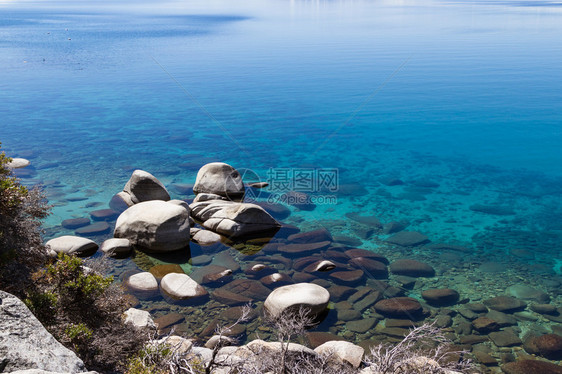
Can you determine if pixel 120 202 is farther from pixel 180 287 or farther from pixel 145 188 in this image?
pixel 180 287

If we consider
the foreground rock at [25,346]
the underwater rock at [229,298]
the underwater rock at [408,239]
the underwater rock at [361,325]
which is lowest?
the underwater rock at [361,325]

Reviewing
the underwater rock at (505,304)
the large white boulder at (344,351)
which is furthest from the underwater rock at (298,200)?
the large white boulder at (344,351)

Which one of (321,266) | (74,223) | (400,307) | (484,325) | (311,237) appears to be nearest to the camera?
(484,325)

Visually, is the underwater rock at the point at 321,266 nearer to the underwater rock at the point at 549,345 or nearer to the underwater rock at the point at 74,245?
the underwater rock at the point at 549,345

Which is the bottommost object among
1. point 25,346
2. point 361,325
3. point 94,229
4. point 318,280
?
point 361,325

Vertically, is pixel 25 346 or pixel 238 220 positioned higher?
pixel 25 346

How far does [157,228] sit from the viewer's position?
14.2 meters

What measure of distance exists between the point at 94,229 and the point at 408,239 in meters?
10.7

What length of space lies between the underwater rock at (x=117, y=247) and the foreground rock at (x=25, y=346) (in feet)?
25.1

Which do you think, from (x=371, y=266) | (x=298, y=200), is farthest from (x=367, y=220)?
(x=371, y=266)

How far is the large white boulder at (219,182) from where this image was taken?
59.8 feet

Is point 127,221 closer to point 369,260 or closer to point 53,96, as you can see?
point 369,260

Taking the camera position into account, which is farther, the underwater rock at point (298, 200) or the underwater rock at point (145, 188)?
the underwater rock at point (298, 200)

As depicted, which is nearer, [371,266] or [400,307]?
[400,307]
